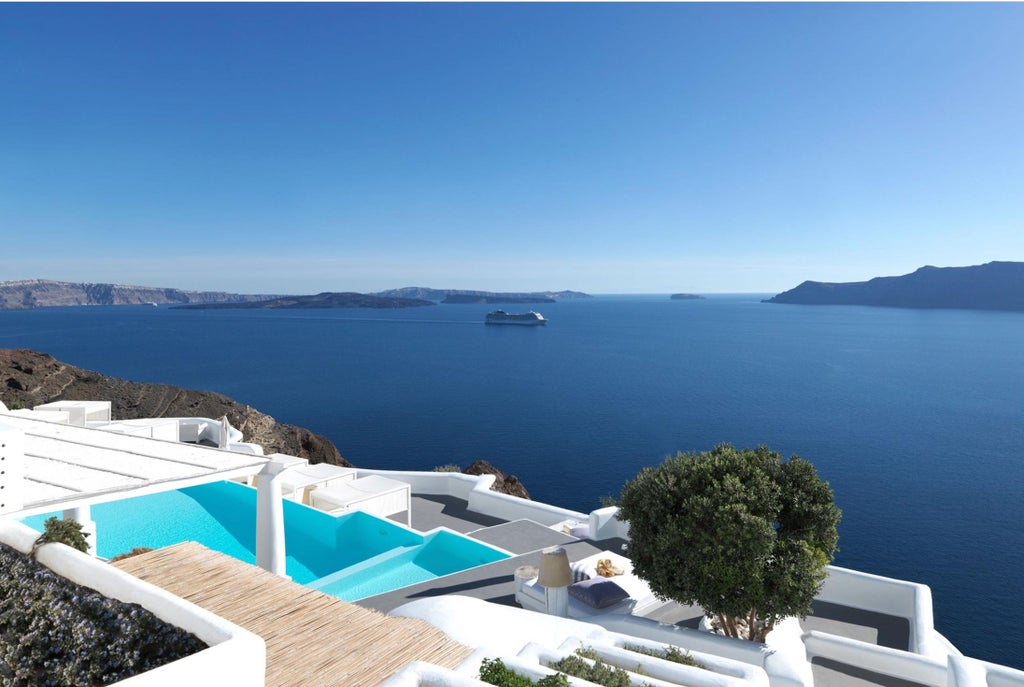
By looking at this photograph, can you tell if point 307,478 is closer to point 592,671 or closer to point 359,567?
point 359,567

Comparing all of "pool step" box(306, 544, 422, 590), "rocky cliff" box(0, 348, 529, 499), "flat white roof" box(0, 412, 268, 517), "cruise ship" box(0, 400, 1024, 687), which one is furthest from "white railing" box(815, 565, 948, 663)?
"rocky cliff" box(0, 348, 529, 499)

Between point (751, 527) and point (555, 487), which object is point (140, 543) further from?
point (555, 487)

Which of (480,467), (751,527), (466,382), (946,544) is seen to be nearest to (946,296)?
(466,382)

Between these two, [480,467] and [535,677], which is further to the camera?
[480,467]

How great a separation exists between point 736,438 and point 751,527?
4511 cm

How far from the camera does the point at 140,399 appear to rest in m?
40.8

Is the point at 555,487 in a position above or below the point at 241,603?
below

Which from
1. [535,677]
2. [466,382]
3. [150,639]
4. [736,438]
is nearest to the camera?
[150,639]

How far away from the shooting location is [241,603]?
261 inches

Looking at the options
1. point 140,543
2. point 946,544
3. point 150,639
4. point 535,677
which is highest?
point 150,639

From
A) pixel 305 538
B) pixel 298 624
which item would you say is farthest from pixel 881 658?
pixel 305 538

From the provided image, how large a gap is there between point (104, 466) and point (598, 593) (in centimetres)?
886

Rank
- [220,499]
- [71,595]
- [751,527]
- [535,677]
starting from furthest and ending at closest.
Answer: [220,499] → [751,527] → [535,677] → [71,595]

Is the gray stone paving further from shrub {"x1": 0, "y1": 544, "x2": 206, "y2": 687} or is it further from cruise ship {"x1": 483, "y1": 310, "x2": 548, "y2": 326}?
cruise ship {"x1": 483, "y1": 310, "x2": 548, "y2": 326}
